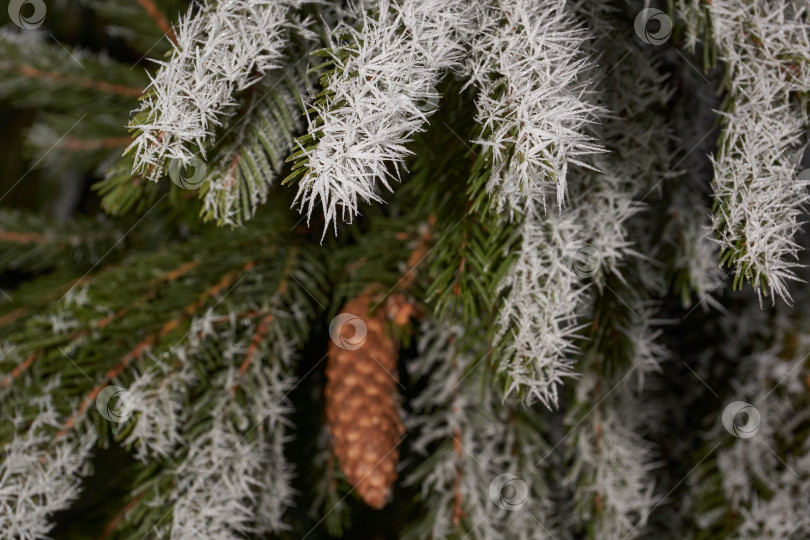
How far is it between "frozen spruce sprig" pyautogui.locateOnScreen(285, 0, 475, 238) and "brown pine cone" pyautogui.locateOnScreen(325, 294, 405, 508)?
238 mm

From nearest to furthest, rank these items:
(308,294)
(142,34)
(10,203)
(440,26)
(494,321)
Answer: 1. (440,26)
2. (494,321)
3. (308,294)
4. (142,34)
5. (10,203)

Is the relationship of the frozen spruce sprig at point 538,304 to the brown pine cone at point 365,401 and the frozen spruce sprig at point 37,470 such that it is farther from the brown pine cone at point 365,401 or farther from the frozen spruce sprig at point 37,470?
the frozen spruce sprig at point 37,470

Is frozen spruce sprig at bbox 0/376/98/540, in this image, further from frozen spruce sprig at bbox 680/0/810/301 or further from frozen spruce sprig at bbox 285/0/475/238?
frozen spruce sprig at bbox 680/0/810/301

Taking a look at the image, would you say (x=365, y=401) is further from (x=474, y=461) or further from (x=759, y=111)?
(x=759, y=111)

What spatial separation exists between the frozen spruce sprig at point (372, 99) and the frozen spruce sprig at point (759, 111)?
192 millimetres

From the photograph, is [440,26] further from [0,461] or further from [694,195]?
[0,461]

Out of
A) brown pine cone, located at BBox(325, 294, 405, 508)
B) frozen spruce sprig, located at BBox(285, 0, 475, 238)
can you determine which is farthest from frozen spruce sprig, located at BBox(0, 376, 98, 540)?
frozen spruce sprig, located at BBox(285, 0, 475, 238)

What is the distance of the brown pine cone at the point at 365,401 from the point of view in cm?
51

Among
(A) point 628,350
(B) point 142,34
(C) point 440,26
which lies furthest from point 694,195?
(B) point 142,34

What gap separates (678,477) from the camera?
636 mm

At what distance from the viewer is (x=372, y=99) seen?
0.99 ft

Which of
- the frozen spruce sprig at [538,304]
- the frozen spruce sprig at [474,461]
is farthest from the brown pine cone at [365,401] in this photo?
the frozen spruce sprig at [538,304]

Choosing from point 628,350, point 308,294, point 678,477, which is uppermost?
point 308,294

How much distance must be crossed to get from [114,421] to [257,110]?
0.92ft
